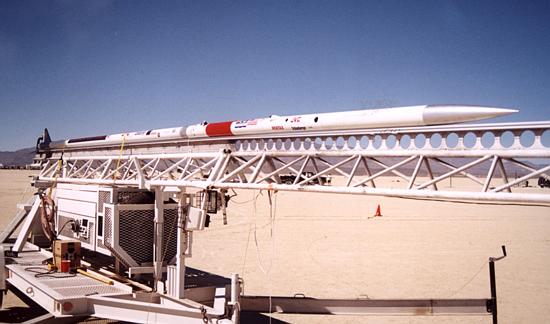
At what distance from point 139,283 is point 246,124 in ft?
12.5

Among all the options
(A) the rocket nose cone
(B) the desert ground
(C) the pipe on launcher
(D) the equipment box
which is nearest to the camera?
(A) the rocket nose cone

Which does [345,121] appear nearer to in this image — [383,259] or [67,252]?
[67,252]

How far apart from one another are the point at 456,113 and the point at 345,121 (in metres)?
1.59

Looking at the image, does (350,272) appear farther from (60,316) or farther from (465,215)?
(465,215)

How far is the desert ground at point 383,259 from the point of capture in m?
12.9

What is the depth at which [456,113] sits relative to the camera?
6.06 metres

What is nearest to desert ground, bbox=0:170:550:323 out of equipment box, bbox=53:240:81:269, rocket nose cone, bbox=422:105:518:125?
equipment box, bbox=53:240:81:269

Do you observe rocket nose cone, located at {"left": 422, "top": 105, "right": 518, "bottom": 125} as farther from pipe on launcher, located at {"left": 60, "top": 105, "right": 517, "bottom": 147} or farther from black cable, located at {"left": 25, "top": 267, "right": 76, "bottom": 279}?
black cable, located at {"left": 25, "top": 267, "right": 76, "bottom": 279}

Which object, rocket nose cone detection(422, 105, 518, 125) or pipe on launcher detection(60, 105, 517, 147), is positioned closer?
rocket nose cone detection(422, 105, 518, 125)

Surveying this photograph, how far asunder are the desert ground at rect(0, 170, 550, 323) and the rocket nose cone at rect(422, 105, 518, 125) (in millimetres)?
3697

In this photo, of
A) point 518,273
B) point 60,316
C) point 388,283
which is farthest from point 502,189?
point 518,273

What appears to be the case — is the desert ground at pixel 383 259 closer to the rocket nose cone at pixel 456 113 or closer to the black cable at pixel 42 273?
the black cable at pixel 42 273

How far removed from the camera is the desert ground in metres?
12.9

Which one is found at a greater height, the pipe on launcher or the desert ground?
the pipe on launcher
